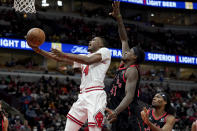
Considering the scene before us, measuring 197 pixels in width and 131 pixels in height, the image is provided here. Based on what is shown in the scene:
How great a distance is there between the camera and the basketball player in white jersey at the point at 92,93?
4332 mm

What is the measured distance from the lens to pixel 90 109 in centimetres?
436

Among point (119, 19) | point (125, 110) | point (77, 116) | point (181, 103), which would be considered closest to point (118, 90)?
point (125, 110)

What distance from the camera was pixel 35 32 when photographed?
429cm

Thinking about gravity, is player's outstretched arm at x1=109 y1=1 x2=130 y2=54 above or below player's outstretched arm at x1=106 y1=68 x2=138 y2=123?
above

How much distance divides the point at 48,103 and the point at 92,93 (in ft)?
36.2

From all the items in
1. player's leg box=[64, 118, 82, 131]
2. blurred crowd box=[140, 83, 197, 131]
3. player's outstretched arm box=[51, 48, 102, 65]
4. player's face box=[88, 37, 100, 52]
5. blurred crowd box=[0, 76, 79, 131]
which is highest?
player's face box=[88, 37, 100, 52]

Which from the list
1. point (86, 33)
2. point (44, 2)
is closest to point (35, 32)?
point (44, 2)

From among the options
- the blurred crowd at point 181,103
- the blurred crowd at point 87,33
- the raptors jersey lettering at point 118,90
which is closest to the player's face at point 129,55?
the raptors jersey lettering at point 118,90

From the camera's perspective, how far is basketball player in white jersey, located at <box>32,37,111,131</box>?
433 centimetres

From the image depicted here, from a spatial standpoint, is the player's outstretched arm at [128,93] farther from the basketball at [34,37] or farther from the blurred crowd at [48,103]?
the blurred crowd at [48,103]

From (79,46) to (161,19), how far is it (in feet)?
41.2

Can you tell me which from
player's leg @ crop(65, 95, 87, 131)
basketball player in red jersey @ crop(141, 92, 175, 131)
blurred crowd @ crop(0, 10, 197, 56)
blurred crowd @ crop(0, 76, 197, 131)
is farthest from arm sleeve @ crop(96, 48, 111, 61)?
blurred crowd @ crop(0, 10, 197, 56)

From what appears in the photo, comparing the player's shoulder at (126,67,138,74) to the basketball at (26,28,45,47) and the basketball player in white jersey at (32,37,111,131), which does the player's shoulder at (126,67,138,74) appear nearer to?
the basketball player in white jersey at (32,37,111,131)

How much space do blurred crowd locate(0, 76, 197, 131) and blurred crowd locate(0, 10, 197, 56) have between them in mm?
Result: 3529
